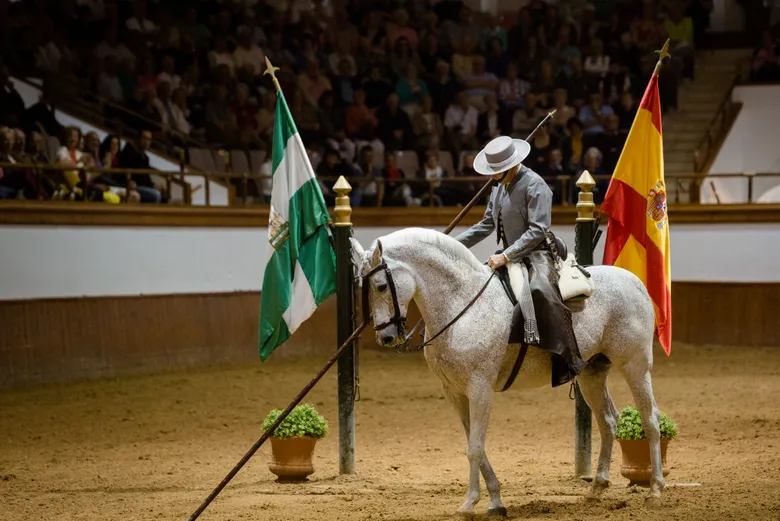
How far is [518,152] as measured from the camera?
6.88 meters

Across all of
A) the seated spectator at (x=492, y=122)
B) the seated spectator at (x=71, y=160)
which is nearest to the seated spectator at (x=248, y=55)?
the seated spectator at (x=492, y=122)

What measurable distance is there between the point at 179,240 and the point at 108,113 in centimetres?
278

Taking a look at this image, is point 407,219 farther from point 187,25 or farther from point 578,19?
point 578,19

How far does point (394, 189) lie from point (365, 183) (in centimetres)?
59

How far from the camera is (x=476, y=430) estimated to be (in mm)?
6582

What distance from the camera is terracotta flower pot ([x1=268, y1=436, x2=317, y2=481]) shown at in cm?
788

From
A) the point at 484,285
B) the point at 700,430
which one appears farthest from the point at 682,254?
the point at 484,285

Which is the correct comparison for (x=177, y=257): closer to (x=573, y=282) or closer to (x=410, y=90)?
(x=410, y=90)

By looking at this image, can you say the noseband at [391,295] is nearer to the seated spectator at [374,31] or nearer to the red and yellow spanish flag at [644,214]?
the red and yellow spanish flag at [644,214]

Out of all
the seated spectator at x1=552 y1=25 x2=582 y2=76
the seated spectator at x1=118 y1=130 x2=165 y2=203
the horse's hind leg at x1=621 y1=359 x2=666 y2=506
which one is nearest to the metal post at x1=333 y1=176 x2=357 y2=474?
the horse's hind leg at x1=621 y1=359 x2=666 y2=506

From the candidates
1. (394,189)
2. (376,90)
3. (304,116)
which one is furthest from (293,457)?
(376,90)

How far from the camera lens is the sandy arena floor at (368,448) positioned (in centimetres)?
703

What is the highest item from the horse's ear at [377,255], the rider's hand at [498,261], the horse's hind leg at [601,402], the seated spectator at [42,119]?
the seated spectator at [42,119]

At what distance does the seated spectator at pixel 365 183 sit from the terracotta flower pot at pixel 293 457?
710 cm
